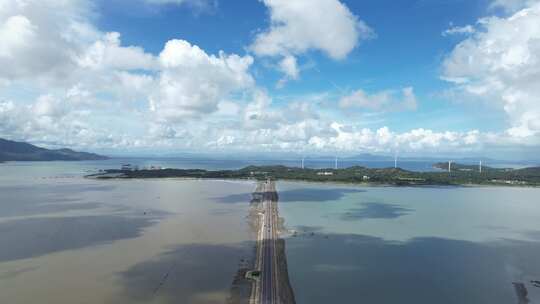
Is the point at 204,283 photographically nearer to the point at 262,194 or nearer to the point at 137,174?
the point at 262,194

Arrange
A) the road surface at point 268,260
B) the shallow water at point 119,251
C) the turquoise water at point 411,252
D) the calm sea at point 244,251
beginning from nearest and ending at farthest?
the road surface at point 268,260, the shallow water at point 119,251, the calm sea at point 244,251, the turquoise water at point 411,252

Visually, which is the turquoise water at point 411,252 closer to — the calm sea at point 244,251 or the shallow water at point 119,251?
the calm sea at point 244,251

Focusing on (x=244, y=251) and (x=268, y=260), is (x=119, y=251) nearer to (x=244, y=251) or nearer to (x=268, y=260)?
(x=244, y=251)

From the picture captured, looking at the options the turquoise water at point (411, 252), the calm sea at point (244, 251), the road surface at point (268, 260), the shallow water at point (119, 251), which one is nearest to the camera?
the road surface at point (268, 260)

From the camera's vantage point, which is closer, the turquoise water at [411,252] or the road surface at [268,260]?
the road surface at [268,260]

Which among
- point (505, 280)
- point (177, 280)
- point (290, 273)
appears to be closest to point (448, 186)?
point (505, 280)

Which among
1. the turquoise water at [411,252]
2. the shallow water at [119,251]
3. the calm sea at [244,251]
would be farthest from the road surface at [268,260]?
the shallow water at [119,251]

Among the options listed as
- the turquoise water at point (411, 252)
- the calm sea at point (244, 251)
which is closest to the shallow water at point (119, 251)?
the calm sea at point (244, 251)
